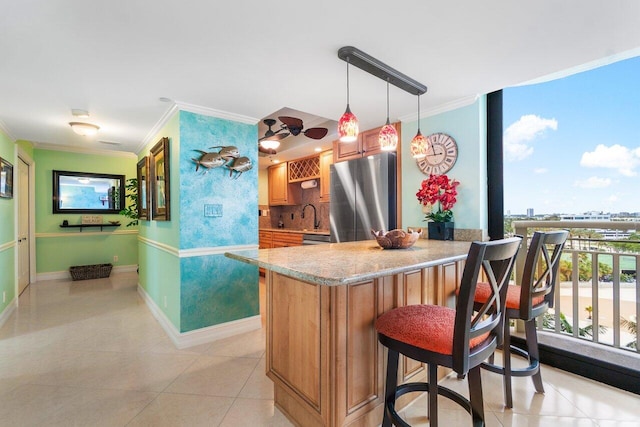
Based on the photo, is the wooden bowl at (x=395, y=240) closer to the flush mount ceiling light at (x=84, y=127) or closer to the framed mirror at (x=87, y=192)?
the flush mount ceiling light at (x=84, y=127)

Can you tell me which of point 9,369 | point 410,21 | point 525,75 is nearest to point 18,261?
point 9,369

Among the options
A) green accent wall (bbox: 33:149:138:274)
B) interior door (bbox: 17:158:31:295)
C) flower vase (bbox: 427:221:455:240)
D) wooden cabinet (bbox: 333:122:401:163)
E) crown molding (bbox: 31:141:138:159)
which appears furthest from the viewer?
green accent wall (bbox: 33:149:138:274)

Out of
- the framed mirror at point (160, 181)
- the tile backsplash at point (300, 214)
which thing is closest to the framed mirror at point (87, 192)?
the tile backsplash at point (300, 214)

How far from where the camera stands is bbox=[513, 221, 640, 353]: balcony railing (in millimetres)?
2121

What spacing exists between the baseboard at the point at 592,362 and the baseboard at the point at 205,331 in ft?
8.48

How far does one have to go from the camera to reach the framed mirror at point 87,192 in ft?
17.3

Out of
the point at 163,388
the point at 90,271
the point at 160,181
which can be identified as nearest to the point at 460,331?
the point at 163,388

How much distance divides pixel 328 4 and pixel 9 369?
3.42 m

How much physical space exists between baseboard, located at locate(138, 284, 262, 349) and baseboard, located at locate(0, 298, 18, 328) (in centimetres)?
162

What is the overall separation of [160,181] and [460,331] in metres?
3.14

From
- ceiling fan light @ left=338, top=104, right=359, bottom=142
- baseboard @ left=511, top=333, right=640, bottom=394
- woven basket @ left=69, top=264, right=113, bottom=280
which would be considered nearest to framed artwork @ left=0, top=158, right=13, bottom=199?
woven basket @ left=69, top=264, right=113, bottom=280

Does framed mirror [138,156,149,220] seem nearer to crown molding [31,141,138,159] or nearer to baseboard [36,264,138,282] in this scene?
crown molding [31,141,138,159]

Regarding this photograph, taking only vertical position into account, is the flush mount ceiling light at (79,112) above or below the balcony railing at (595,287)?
above

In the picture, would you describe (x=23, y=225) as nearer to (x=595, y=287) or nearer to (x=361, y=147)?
(x=361, y=147)
